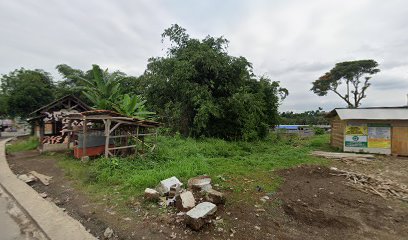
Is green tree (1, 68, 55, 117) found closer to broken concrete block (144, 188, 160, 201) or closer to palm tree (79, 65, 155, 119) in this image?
palm tree (79, 65, 155, 119)

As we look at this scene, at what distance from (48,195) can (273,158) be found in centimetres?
925

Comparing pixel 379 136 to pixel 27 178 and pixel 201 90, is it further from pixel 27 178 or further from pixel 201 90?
pixel 27 178

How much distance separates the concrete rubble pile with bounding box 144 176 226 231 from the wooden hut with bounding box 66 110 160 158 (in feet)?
15.9

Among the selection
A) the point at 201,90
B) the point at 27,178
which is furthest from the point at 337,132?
the point at 27,178

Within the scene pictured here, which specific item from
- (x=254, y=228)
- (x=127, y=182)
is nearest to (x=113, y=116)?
(x=127, y=182)

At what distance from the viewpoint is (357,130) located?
14.9 m

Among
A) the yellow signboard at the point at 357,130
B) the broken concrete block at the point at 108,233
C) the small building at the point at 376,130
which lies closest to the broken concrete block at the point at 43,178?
the broken concrete block at the point at 108,233

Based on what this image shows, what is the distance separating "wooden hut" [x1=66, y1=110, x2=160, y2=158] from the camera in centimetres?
984

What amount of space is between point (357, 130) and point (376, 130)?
980 mm

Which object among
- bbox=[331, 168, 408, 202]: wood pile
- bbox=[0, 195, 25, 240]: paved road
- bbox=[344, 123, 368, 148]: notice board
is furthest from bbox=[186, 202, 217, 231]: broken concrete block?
bbox=[344, 123, 368, 148]: notice board

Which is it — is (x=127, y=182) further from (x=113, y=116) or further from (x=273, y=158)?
(x=273, y=158)

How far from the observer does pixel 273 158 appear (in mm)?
11703

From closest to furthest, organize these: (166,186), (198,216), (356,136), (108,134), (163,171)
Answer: (198,216) → (166,186) → (163,171) → (108,134) → (356,136)

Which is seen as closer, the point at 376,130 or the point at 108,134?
the point at 108,134
